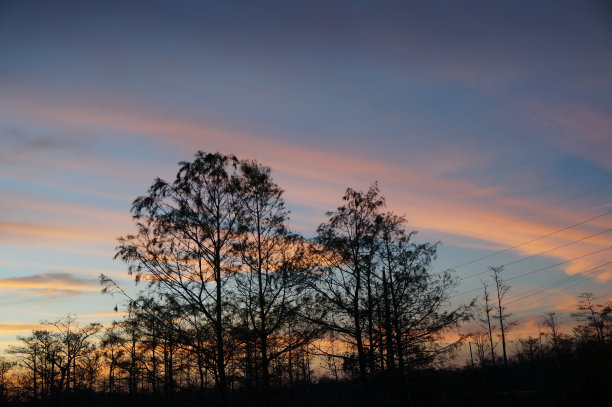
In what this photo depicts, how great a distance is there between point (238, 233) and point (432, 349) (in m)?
14.4

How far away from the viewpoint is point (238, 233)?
28719 mm

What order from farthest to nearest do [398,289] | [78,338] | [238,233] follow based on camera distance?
[78,338] < [398,289] < [238,233]

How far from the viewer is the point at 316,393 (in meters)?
61.5

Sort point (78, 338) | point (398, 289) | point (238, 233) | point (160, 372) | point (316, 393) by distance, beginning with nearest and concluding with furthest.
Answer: point (160, 372), point (238, 233), point (398, 289), point (316, 393), point (78, 338)

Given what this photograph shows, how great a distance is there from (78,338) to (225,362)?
56.5 meters

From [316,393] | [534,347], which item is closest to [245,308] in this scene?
[316,393]

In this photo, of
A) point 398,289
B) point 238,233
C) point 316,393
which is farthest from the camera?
point 316,393

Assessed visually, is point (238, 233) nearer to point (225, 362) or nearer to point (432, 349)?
point (225, 362)

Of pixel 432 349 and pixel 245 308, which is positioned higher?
pixel 245 308

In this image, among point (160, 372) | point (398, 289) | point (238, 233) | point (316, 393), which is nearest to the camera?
point (160, 372)

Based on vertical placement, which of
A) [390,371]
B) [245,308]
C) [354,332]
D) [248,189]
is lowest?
[390,371]

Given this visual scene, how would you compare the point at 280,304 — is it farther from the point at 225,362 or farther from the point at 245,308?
the point at 225,362

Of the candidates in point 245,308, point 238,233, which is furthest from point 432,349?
point 238,233

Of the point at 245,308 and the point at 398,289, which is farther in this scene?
the point at 398,289
